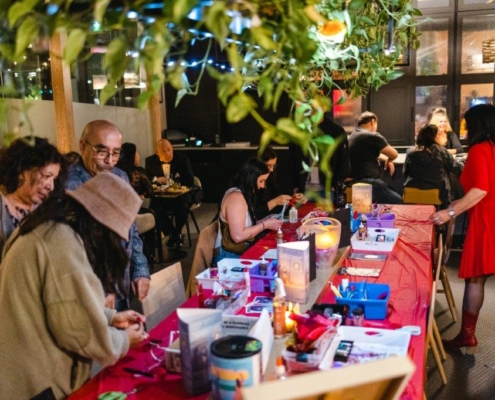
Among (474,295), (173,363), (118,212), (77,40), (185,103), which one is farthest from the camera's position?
(185,103)

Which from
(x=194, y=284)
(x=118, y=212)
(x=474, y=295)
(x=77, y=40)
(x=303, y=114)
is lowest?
(x=474, y=295)

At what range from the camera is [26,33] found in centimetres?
97

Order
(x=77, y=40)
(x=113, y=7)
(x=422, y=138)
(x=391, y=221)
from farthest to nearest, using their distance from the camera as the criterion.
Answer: (x=422, y=138) → (x=391, y=221) → (x=113, y=7) → (x=77, y=40)

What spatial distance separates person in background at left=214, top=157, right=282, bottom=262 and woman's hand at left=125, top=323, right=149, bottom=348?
4.79ft

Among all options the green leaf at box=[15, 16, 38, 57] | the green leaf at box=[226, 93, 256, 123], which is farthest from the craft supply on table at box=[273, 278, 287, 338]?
the green leaf at box=[15, 16, 38, 57]

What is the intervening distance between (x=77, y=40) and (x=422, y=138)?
5159 mm

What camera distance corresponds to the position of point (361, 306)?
7.06ft

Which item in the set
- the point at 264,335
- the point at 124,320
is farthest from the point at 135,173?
the point at 264,335

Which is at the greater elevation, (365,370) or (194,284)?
(365,370)

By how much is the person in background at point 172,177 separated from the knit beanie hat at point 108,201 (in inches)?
182

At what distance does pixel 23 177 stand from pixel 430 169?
14.3 feet

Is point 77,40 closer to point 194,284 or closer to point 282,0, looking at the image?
point 282,0

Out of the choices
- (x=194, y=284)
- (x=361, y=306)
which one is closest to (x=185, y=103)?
(x=194, y=284)

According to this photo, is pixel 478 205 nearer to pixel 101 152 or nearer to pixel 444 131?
pixel 101 152
